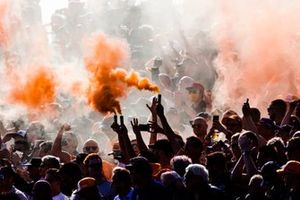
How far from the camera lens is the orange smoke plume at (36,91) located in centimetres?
1585

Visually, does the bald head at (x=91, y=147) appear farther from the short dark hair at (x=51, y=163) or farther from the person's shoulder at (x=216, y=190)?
the person's shoulder at (x=216, y=190)

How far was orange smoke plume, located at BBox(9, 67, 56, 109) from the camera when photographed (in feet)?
52.0

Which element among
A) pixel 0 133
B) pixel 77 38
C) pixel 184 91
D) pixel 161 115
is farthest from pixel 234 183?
pixel 77 38

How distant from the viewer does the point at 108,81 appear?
43.7 feet

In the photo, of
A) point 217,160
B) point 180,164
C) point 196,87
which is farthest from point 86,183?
point 196,87

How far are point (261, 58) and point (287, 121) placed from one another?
5369 mm

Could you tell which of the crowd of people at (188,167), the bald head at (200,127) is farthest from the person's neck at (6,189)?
the bald head at (200,127)

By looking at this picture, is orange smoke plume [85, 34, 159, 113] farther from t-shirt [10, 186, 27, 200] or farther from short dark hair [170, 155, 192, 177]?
short dark hair [170, 155, 192, 177]

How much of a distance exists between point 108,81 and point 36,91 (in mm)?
2952

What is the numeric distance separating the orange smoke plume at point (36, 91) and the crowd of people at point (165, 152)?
263 mm

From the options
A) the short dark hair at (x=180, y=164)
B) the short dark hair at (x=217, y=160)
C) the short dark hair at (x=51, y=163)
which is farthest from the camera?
the short dark hair at (x=51, y=163)

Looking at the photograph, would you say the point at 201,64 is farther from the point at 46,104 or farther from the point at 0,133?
the point at 0,133

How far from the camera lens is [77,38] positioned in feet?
69.3

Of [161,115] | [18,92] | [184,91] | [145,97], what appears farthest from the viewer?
[18,92]
